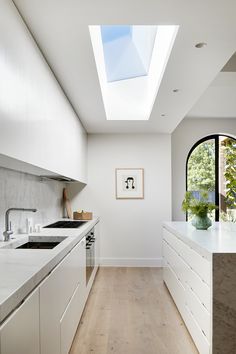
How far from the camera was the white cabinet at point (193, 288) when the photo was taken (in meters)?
2.15

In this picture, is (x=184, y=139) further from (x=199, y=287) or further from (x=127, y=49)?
(x=199, y=287)

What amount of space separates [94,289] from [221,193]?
3.21 m

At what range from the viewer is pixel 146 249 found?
17.6ft

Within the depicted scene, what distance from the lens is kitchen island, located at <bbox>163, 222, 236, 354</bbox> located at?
6.63 feet

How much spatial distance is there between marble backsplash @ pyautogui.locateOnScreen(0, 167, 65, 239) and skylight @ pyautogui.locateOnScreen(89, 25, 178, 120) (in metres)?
1.21

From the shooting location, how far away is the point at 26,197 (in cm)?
304

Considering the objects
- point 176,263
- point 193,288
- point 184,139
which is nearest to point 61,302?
point 193,288

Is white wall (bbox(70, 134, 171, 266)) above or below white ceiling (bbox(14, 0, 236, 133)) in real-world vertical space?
below

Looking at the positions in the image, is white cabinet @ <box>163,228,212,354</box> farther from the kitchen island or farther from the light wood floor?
the light wood floor

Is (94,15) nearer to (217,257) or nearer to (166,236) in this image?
(217,257)

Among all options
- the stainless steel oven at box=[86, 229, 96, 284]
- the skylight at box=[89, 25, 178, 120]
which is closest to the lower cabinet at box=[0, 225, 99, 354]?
the stainless steel oven at box=[86, 229, 96, 284]

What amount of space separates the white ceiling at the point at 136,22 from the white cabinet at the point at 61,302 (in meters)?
1.51

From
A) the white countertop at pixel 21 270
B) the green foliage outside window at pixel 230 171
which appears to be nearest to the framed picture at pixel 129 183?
the green foliage outside window at pixel 230 171

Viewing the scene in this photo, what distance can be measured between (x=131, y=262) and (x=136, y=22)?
4.17 meters
